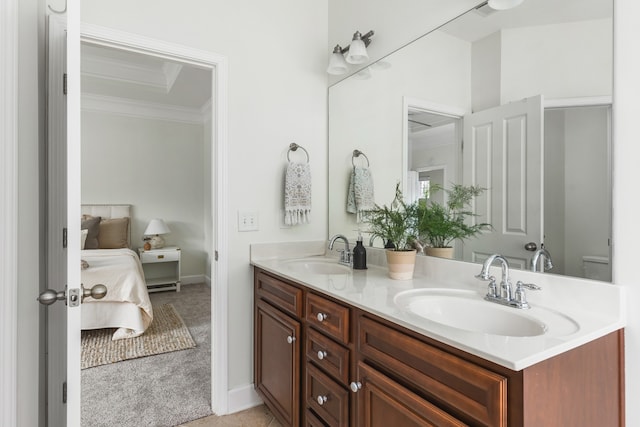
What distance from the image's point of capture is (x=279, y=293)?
1.78 m

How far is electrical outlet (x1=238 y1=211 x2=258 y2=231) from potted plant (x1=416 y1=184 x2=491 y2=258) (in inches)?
39.0

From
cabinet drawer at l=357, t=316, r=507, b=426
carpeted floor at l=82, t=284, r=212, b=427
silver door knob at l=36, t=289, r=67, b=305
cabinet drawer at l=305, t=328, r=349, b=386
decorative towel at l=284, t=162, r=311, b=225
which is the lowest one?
carpeted floor at l=82, t=284, r=212, b=427

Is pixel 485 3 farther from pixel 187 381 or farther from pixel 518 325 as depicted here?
pixel 187 381

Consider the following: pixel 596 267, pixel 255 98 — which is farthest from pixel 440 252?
pixel 255 98

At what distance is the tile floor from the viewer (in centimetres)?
192

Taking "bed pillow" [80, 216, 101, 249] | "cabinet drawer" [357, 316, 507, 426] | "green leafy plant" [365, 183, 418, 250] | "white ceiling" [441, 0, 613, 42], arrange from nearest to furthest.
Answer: "cabinet drawer" [357, 316, 507, 426] < "white ceiling" [441, 0, 613, 42] < "green leafy plant" [365, 183, 418, 250] < "bed pillow" [80, 216, 101, 249]

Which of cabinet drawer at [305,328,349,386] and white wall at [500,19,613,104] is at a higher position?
white wall at [500,19,613,104]

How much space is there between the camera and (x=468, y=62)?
154cm

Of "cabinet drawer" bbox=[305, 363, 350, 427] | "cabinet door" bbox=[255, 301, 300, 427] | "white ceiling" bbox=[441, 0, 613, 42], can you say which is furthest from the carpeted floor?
"white ceiling" bbox=[441, 0, 613, 42]

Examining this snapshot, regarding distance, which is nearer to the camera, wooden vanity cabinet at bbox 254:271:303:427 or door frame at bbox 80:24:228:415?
wooden vanity cabinet at bbox 254:271:303:427

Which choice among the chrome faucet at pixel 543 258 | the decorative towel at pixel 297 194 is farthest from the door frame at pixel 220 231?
A: the chrome faucet at pixel 543 258

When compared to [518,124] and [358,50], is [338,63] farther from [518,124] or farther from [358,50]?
[518,124]

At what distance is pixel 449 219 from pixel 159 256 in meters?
4.19

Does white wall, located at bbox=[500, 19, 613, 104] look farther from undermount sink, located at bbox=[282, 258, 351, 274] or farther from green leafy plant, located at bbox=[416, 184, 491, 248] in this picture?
undermount sink, located at bbox=[282, 258, 351, 274]
